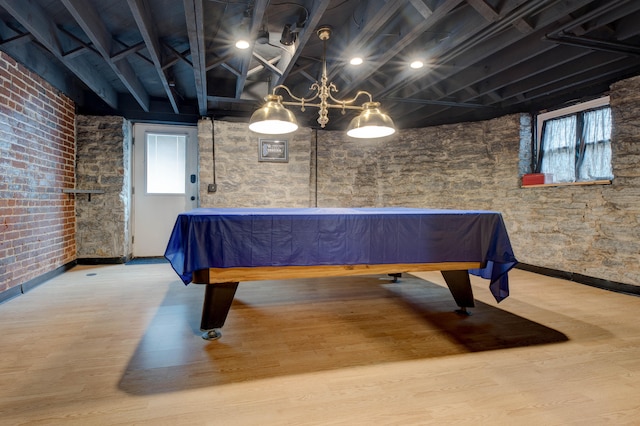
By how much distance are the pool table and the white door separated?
3.40m

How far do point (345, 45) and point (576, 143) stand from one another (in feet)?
10.7

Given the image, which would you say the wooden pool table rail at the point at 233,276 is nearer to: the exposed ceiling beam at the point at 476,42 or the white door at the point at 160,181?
the exposed ceiling beam at the point at 476,42

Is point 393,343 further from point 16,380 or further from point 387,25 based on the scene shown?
point 387,25

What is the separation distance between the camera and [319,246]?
2215 mm

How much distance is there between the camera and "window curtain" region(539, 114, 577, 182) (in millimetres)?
4152

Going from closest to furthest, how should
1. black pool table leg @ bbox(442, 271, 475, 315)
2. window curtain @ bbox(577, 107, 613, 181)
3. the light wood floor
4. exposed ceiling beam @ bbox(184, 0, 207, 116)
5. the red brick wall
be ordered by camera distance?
the light wood floor
exposed ceiling beam @ bbox(184, 0, 207, 116)
black pool table leg @ bbox(442, 271, 475, 315)
the red brick wall
window curtain @ bbox(577, 107, 613, 181)

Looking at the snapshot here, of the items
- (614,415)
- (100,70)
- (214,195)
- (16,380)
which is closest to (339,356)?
(614,415)

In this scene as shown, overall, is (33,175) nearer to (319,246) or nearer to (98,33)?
(98,33)

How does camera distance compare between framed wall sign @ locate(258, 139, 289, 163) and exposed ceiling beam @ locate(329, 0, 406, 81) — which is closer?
exposed ceiling beam @ locate(329, 0, 406, 81)

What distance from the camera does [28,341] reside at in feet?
6.99

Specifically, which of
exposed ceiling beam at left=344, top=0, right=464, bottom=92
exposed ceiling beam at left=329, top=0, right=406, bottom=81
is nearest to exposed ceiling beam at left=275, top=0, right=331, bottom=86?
exposed ceiling beam at left=329, top=0, right=406, bottom=81

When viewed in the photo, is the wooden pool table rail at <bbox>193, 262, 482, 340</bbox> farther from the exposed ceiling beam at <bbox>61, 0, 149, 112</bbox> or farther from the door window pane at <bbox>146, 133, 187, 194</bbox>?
the door window pane at <bbox>146, 133, 187, 194</bbox>

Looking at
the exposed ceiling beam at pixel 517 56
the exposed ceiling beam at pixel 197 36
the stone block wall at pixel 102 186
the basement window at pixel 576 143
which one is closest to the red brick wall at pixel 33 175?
the stone block wall at pixel 102 186

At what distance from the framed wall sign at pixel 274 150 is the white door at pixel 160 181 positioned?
1139mm
